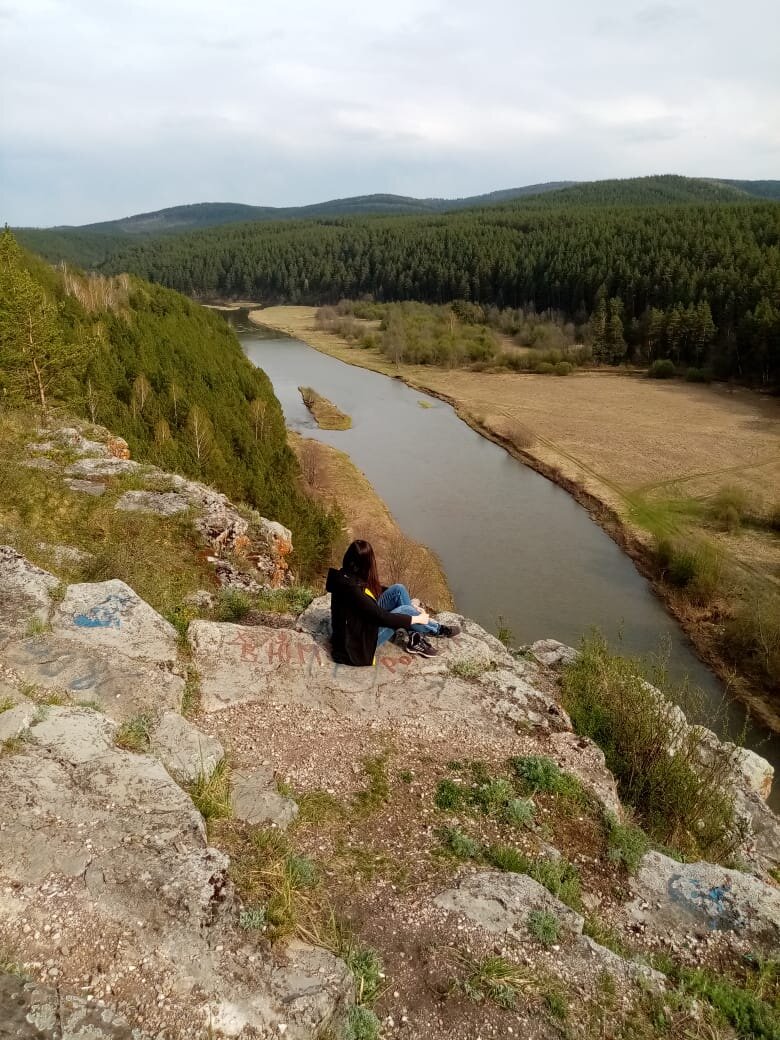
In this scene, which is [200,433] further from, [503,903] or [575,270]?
[575,270]

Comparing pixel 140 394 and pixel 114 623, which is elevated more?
pixel 140 394

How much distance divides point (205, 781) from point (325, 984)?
2.12 meters

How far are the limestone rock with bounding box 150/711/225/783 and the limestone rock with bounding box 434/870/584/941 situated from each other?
2442mm

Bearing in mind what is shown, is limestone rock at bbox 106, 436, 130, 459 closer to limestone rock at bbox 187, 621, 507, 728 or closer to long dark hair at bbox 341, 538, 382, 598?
limestone rock at bbox 187, 621, 507, 728

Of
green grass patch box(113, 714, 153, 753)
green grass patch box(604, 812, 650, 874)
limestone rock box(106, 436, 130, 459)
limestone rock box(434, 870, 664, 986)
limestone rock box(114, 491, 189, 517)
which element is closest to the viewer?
limestone rock box(434, 870, 664, 986)

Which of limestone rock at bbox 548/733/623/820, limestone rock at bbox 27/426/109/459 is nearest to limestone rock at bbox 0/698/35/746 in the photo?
limestone rock at bbox 548/733/623/820

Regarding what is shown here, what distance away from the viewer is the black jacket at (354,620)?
306 inches

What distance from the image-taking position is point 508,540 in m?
31.8

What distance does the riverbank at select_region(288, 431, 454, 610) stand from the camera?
24.6 m

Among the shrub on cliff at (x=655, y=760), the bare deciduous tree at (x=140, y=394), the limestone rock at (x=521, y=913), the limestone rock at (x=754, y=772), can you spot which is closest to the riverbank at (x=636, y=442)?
the limestone rock at (x=754, y=772)

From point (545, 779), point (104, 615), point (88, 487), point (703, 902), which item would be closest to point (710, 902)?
point (703, 902)

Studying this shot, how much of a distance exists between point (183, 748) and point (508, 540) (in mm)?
26753

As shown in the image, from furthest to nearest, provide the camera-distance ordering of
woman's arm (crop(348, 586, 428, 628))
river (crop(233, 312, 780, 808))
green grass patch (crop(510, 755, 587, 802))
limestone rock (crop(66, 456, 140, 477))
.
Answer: river (crop(233, 312, 780, 808)), limestone rock (crop(66, 456, 140, 477)), woman's arm (crop(348, 586, 428, 628)), green grass patch (crop(510, 755, 587, 802))

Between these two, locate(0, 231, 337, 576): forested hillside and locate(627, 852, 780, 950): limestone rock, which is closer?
locate(627, 852, 780, 950): limestone rock
